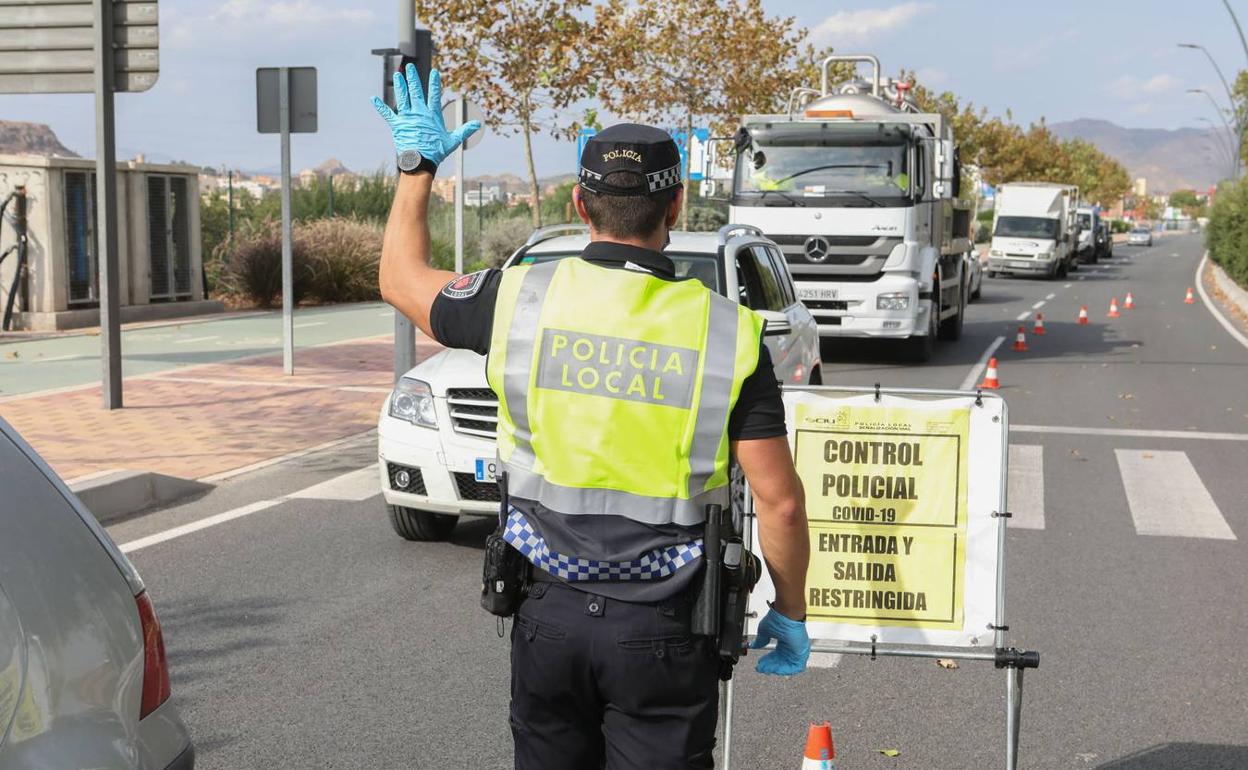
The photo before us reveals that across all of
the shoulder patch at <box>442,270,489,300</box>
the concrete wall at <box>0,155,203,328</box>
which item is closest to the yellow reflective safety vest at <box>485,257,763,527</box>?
the shoulder patch at <box>442,270,489,300</box>

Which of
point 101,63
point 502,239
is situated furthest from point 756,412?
point 502,239

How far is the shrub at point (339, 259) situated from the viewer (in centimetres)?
2608

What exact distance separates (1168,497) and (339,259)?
19278mm

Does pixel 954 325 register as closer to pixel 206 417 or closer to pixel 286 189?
pixel 286 189

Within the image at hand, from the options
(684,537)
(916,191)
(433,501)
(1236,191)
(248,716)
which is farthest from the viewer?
(1236,191)

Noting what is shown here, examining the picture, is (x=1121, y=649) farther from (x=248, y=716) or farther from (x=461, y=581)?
(x=248, y=716)

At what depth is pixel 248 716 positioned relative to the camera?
16.7 feet

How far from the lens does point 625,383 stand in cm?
268

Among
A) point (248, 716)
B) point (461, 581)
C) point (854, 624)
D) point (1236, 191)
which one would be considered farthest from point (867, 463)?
point (1236, 191)

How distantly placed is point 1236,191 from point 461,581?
1509 inches

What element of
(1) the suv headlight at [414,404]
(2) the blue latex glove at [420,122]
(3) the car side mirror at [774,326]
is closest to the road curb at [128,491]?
(1) the suv headlight at [414,404]

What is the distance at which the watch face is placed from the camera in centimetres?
308

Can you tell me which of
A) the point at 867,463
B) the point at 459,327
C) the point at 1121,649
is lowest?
the point at 1121,649

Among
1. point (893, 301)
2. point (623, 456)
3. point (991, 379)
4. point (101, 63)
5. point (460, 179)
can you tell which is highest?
point (101, 63)
